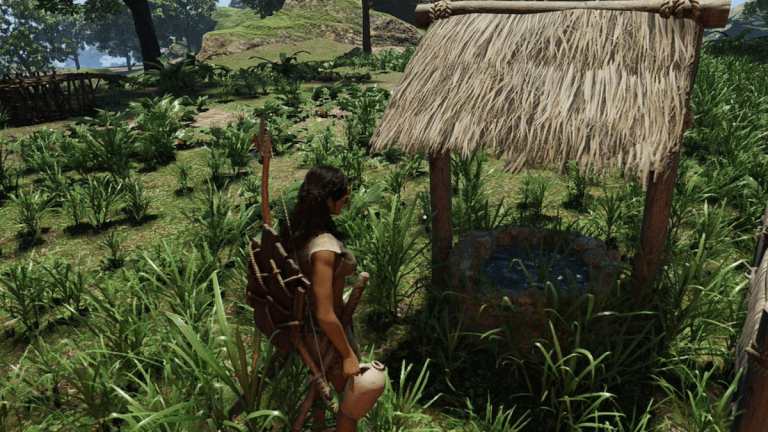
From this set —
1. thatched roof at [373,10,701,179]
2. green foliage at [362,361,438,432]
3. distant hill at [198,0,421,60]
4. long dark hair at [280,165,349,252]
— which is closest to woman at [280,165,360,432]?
long dark hair at [280,165,349,252]

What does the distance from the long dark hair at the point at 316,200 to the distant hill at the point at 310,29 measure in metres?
18.5

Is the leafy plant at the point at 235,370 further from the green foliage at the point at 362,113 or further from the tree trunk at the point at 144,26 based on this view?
the tree trunk at the point at 144,26

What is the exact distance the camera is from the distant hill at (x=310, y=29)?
779 inches

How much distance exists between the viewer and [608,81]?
2.75 meters

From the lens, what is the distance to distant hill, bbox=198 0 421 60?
19.8 meters

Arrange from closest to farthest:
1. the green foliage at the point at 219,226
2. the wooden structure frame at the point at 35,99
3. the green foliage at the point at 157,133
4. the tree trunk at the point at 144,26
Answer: the green foliage at the point at 219,226 → the green foliage at the point at 157,133 → the wooden structure frame at the point at 35,99 → the tree trunk at the point at 144,26

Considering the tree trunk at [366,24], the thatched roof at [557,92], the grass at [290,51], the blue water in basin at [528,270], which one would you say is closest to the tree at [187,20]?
the grass at [290,51]

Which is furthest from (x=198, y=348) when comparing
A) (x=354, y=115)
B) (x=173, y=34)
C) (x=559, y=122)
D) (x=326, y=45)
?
(x=173, y=34)

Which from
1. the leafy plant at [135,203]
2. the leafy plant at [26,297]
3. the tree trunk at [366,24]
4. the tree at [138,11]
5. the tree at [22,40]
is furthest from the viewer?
the tree at [22,40]

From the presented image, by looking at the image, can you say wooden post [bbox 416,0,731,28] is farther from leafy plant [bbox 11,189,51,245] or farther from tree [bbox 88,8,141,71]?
tree [bbox 88,8,141,71]

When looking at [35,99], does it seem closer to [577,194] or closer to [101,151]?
[101,151]

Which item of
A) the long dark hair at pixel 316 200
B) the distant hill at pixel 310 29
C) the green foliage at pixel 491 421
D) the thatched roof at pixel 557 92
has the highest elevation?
the distant hill at pixel 310 29

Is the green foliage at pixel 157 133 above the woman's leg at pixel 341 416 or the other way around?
above

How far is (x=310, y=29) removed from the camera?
74.6ft
